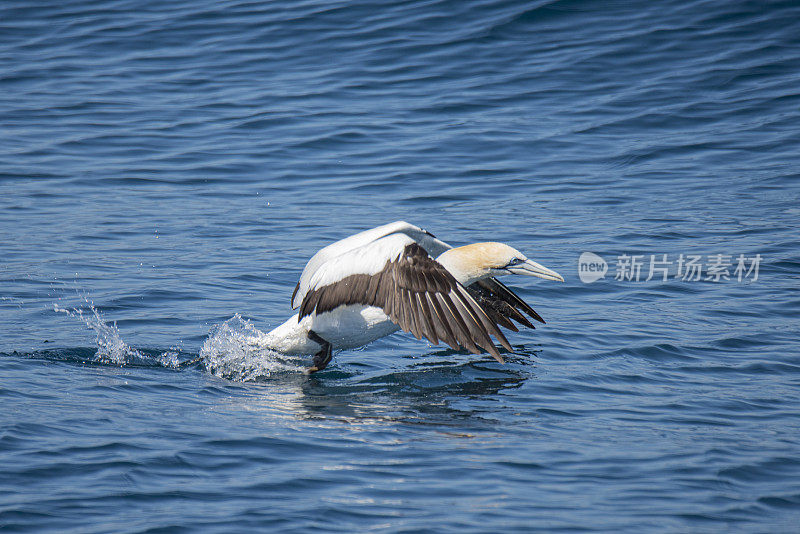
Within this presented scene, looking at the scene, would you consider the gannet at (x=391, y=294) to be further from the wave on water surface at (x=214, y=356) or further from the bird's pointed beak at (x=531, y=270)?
the wave on water surface at (x=214, y=356)

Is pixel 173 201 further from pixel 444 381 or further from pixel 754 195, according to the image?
pixel 754 195

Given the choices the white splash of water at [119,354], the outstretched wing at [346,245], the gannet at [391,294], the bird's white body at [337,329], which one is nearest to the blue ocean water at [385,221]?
the white splash of water at [119,354]

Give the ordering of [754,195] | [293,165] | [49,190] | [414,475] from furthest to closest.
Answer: [293,165] → [49,190] → [754,195] → [414,475]

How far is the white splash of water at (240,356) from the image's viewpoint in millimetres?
7621

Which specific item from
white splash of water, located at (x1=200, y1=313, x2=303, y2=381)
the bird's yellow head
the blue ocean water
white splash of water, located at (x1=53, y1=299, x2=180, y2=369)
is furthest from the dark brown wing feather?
white splash of water, located at (x1=53, y1=299, x2=180, y2=369)

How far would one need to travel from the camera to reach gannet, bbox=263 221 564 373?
6871mm

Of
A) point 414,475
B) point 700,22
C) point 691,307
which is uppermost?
point 700,22

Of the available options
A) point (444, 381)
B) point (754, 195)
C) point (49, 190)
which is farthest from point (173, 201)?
point (754, 195)

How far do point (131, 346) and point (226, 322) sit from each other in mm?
801

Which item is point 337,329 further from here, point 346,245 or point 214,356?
point 214,356

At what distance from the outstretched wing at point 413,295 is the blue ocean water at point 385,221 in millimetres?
506

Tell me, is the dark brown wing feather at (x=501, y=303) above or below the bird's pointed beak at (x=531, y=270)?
below

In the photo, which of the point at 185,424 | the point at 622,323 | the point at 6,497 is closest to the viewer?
the point at 6,497

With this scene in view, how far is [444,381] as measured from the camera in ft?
24.1
